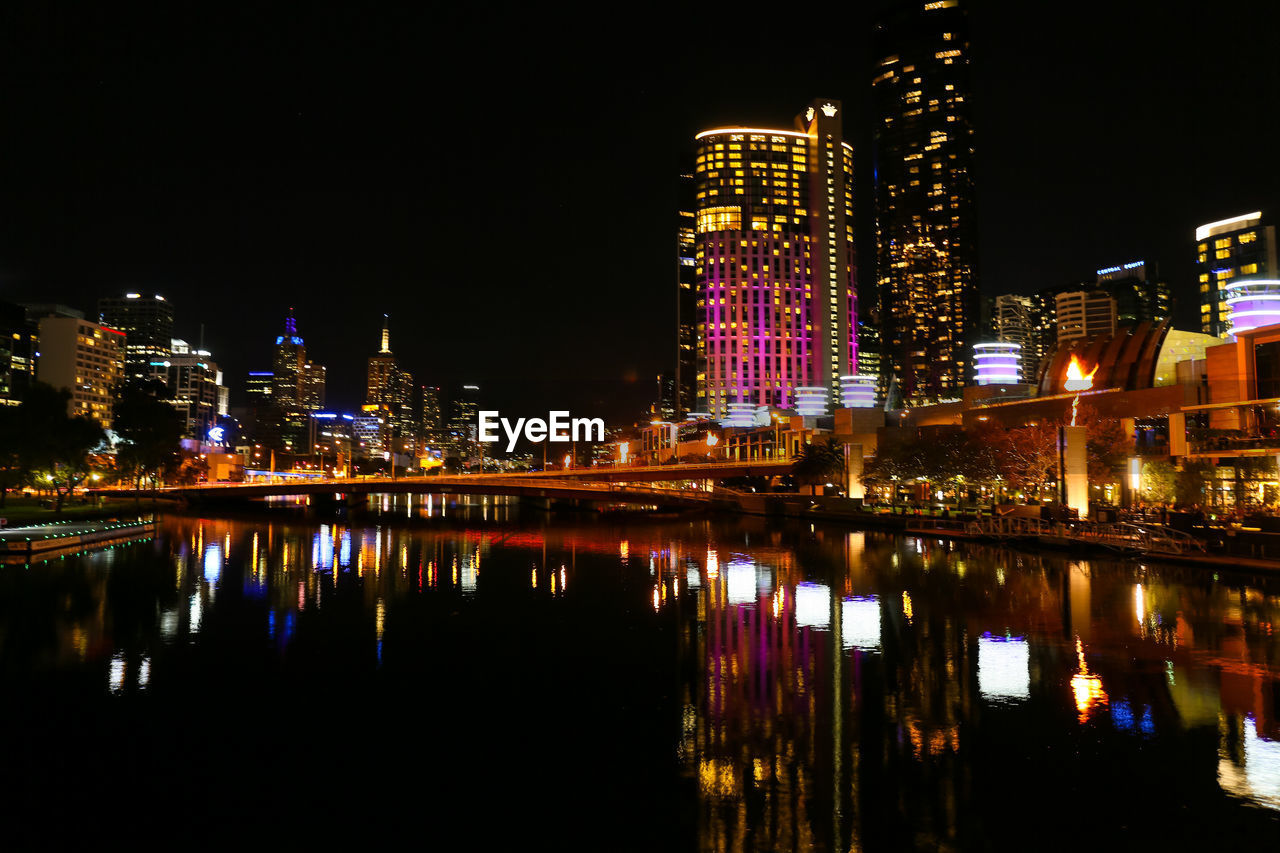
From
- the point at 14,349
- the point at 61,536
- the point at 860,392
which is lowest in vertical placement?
the point at 61,536

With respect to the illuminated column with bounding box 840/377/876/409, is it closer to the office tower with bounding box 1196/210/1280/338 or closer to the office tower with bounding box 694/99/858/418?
the office tower with bounding box 694/99/858/418

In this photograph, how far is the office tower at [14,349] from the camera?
146 metres

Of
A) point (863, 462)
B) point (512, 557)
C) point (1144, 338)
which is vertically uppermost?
point (1144, 338)

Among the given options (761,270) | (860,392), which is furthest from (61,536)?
(761,270)

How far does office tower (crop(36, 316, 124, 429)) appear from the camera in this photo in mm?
172988

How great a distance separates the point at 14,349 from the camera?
162 m

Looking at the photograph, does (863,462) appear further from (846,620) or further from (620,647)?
(620,647)

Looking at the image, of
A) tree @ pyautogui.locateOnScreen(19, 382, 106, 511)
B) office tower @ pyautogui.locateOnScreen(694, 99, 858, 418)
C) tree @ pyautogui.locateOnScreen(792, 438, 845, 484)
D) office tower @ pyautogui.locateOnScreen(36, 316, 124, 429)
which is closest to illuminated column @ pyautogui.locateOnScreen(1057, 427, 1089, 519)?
tree @ pyautogui.locateOnScreen(792, 438, 845, 484)

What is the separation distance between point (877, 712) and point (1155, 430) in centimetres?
6136

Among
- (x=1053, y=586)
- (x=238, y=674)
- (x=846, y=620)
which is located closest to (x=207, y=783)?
(x=238, y=674)

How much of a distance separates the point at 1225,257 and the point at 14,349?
262646 millimetres

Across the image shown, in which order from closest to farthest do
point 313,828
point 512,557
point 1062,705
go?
point 313,828
point 1062,705
point 512,557

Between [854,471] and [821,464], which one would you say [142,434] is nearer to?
[821,464]

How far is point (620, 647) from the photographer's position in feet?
77.4
